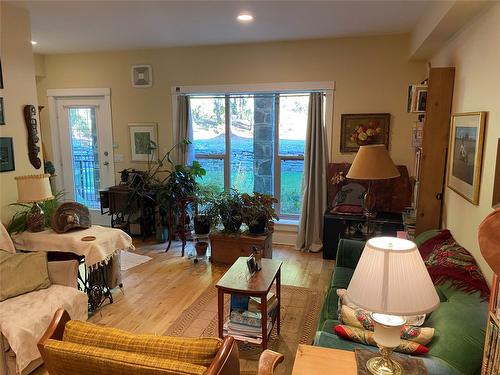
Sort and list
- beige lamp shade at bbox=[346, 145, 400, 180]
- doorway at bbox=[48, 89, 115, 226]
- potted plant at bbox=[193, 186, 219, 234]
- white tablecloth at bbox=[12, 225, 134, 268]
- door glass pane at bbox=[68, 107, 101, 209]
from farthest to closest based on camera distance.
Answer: door glass pane at bbox=[68, 107, 101, 209]
doorway at bbox=[48, 89, 115, 226]
potted plant at bbox=[193, 186, 219, 234]
beige lamp shade at bbox=[346, 145, 400, 180]
white tablecloth at bbox=[12, 225, 134, 268]

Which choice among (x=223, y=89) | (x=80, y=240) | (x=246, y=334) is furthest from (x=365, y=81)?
(x=80, y=240)

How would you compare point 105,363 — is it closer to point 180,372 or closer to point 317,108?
point 180,372

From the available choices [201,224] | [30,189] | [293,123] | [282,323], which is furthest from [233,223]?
[30,189]

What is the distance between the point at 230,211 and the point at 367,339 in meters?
2.56

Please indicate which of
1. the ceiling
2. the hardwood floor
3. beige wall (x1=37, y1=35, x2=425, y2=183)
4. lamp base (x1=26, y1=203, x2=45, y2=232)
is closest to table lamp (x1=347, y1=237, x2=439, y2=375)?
the hardwood floor

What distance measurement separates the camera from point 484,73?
219 cm

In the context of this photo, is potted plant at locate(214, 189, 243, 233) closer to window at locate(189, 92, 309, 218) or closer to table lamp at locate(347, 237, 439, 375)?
window at locate(189, 92, 309, 218)

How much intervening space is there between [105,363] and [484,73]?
248cm

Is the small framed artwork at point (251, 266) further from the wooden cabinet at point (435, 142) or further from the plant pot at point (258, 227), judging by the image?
the wooden cabinet at point (435, 142)

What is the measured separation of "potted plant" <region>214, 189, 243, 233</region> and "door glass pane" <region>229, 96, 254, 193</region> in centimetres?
93

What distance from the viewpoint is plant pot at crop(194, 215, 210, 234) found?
14.3 feet

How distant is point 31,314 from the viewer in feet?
7.18

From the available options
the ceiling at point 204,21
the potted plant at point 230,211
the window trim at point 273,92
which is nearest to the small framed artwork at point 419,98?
the ceiling at point 204,21

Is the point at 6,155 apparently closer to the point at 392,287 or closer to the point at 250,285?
the point at 250,285
